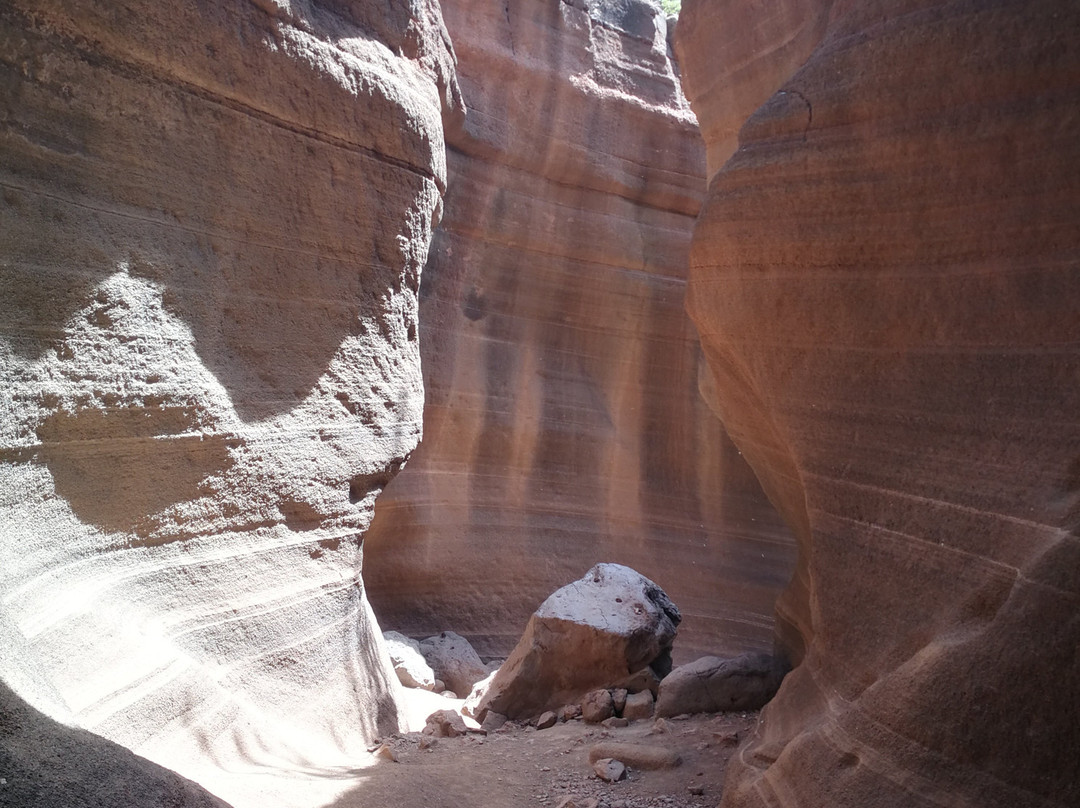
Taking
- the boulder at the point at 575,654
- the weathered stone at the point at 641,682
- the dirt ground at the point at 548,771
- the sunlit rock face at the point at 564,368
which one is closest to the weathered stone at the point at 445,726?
the dirt ground at the point at 548,771

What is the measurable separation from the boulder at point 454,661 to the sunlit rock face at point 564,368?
17.2 inches

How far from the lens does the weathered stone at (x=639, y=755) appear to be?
3.54m

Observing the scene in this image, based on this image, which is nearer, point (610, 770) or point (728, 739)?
point (610, 770)

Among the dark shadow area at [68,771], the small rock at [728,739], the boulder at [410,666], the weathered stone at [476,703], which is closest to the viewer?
the dark shadow area at [68,771]

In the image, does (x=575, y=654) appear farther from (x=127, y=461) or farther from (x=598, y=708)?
(x=127, y=461)

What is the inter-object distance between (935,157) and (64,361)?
10.0 feet

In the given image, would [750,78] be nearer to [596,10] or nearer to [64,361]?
[596,10]

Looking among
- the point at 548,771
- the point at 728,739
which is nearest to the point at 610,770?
the point at 548,771

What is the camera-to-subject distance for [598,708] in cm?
442

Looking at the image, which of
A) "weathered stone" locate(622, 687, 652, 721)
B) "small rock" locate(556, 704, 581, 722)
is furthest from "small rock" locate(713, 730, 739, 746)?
"small rock" locate(556, 704, 581, 722)

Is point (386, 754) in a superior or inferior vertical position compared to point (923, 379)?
inferior

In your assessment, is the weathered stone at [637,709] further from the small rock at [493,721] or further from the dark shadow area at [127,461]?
the dark shadow area at [127,461]

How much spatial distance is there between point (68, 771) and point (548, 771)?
2.27 meters

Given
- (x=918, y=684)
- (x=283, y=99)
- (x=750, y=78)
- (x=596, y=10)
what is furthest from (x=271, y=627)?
(x=596, y=10)
